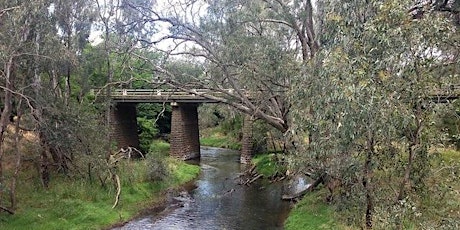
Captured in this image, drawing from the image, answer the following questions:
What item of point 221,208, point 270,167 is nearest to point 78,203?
point 221,208

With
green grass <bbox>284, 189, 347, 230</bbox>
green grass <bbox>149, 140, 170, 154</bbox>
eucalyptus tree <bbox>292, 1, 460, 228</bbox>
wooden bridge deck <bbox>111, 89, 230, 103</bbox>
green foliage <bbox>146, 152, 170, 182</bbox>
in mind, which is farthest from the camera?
green grass <bbox>149, 140, 170, 154</bbox>

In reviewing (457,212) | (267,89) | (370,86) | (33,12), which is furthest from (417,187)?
(33,12)

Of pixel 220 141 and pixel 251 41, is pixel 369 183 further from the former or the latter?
pixel 220 141

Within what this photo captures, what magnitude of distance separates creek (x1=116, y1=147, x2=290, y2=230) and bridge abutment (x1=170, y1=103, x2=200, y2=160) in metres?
7.40

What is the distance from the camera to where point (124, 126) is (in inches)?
1412

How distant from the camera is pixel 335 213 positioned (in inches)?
586

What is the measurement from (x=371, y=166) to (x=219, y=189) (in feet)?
43.7

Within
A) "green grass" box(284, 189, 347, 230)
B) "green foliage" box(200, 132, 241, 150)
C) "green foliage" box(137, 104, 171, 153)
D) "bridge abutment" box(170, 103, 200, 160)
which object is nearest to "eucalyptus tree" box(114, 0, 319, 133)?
"green grass" box(284, 189, 347, 230)

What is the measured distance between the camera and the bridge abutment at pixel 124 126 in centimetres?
3516

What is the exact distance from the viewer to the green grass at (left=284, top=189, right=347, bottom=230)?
15.1m

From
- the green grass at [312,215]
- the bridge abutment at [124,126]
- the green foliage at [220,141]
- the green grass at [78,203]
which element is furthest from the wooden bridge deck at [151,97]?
the green grass at [312,215]

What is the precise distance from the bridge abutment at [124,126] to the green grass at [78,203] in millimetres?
13481

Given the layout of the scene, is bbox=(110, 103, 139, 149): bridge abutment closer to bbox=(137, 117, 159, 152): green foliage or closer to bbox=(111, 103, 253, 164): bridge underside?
bbox=(111, 103, 253, 164): bridge underside

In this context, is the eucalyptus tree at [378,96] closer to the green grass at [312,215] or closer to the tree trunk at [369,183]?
the tree trunk at [369,183]
